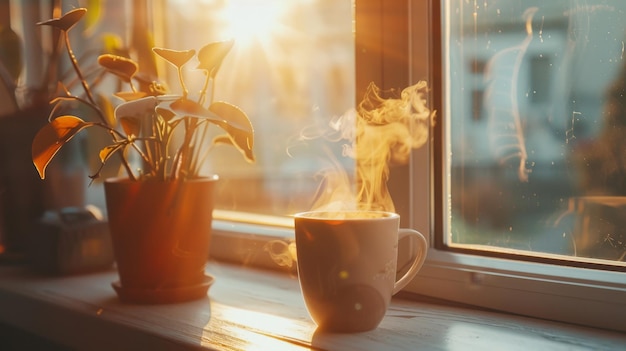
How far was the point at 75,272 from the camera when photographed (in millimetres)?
1122

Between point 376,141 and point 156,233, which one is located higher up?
point 376,141

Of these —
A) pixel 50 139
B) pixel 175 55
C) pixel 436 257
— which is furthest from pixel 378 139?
pixel 50 139

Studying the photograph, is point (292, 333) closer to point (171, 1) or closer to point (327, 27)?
point (327, 27)

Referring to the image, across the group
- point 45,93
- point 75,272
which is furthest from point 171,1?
point 75,272

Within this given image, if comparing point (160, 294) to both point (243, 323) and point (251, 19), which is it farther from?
point (251, 19)

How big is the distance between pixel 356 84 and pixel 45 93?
2.07ft

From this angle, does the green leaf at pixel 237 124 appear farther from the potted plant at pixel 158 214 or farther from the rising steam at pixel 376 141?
the rising steam at pixel 376 141

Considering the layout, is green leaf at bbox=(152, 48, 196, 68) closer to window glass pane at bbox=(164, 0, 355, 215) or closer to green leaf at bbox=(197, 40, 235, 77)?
green leaf at bbox=(197, 40, 235, 77)

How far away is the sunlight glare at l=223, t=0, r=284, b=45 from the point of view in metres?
1.23

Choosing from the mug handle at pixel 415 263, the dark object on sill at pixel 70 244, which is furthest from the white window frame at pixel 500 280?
the dark object on sill at pixel 70 244

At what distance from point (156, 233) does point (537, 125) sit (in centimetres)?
53

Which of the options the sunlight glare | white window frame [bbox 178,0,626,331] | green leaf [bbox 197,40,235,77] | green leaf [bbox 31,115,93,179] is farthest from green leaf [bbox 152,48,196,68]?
the sunlight glare

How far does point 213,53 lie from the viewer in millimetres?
850

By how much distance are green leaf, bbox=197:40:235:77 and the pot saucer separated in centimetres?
32
